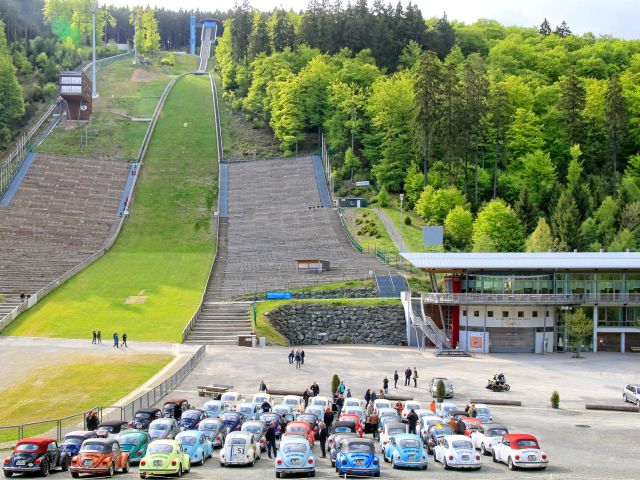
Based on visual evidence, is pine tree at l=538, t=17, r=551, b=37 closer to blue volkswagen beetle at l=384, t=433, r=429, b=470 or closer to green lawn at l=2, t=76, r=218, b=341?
green lawn at l=2, t=76, r=218, b=341

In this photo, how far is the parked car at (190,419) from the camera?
36000mm

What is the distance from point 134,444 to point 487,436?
531 inches

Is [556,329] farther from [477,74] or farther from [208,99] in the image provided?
[208,99]

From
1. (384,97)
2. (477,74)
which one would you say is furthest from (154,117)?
(477,74)

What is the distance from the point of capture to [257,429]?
34.5 meters

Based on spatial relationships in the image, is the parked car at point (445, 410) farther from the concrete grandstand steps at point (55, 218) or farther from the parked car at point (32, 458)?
the concrete grandstand steps at point (55, 218)

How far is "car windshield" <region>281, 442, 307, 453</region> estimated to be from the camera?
97.7 feet

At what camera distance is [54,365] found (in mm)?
53375

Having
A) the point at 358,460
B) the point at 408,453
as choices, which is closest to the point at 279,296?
the point at 408,453

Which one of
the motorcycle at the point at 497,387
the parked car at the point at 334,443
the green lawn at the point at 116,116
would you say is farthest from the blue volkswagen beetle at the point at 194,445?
the green lawn at the point at 116,116

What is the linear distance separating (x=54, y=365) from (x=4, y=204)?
47.7 metres

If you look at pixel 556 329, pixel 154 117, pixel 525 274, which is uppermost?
pixel 154 117

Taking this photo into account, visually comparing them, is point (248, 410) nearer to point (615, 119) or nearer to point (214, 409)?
point (214, 409)

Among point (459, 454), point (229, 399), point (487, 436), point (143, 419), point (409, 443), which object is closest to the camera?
point (459, 454)
